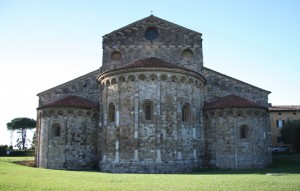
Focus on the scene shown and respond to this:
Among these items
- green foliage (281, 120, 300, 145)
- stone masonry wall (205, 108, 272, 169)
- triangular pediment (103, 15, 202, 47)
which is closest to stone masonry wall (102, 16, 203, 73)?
triangular pediment (103, 15, 202, 47)

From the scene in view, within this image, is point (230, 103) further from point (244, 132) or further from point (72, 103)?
point (72, 103)

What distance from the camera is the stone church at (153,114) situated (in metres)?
21.4

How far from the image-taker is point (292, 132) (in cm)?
3962

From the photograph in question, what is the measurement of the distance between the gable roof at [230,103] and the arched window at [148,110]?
569 cm

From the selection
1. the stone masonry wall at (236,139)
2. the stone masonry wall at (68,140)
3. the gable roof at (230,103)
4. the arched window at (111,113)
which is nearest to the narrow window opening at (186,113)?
the gable roof at (230,103)

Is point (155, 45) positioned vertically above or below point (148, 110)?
Answer: above

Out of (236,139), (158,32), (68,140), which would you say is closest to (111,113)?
(68,140)

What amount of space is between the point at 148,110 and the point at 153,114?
0.61 m

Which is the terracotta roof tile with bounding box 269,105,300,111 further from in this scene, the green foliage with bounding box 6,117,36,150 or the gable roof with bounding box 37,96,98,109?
the green foliage with bounding box 6,117,36,150

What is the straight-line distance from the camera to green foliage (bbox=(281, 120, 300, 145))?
125ft

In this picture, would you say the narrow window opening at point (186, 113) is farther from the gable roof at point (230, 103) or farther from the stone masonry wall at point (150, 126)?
the gable roof at point (230, 103)

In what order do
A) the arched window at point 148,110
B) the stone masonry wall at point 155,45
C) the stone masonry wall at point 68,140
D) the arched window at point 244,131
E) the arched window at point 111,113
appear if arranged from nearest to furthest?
the arched window at point 148,110
the arched window at point 111,113
the stone masonry wall at point 68,140
the arched window at point 244,131
the stone masonry wall at point 155,45

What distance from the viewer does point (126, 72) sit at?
2236cm

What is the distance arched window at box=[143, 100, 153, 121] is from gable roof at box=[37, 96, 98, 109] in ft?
19.2
